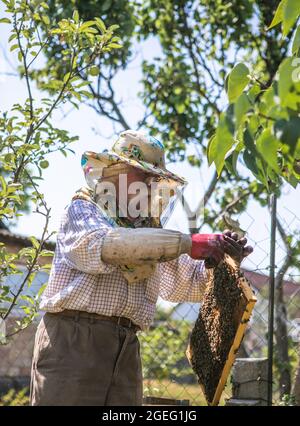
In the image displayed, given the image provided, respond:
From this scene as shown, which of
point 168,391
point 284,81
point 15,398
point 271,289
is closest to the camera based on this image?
point 284,81

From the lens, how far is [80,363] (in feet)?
9.09

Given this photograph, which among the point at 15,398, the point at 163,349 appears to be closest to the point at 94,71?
the point at 15,398

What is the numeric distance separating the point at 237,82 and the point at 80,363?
4.48 ft

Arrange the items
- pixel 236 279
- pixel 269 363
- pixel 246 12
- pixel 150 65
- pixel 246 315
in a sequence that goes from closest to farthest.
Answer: pixel 246 315
pixel 236 279
pixel 269 363
pixel 246 12
pixel 150 65

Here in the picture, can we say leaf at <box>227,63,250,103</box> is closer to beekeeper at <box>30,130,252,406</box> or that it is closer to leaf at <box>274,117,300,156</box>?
leaf at <box>274,117,300,156</box>

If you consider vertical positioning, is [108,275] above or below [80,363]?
above

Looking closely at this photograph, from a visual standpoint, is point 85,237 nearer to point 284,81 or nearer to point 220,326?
point 220,326

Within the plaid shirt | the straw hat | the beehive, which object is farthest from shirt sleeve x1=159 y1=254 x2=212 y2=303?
the straw hat

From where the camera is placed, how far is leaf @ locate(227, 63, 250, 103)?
1919 mm

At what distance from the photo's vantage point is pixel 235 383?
155 inches

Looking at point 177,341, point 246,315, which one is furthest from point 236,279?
point 177,341

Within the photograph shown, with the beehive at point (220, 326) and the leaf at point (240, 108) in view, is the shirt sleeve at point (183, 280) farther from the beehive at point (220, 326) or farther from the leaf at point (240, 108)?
the leaf at point (240, 108)
